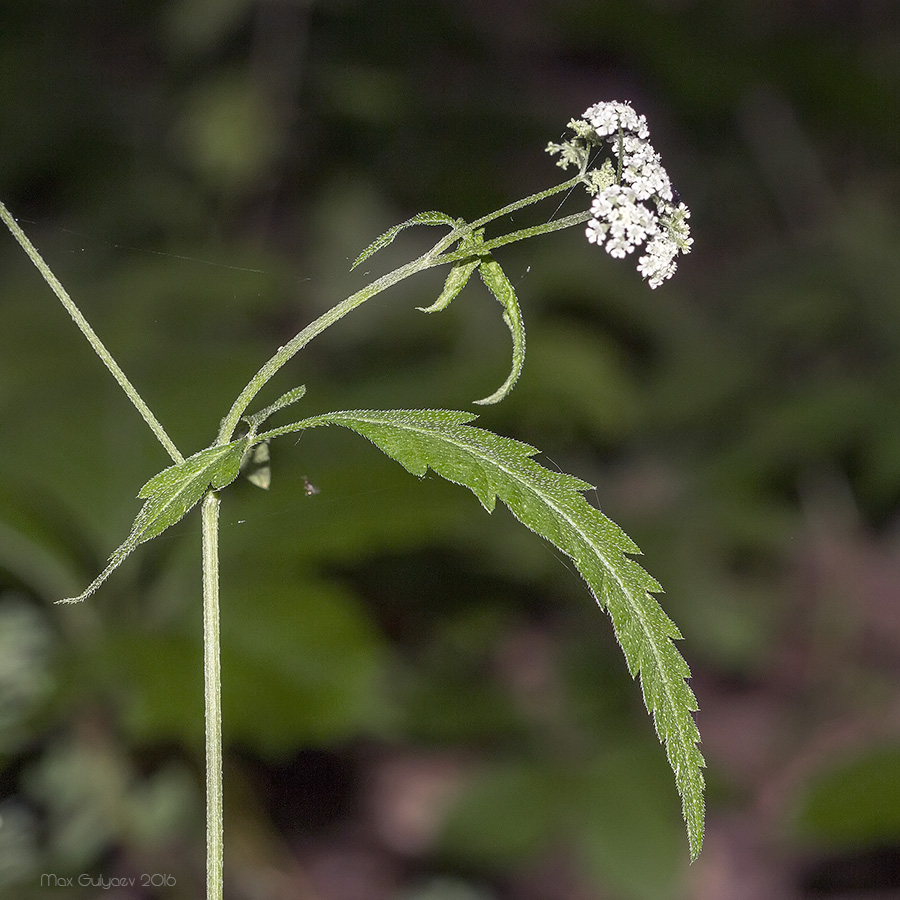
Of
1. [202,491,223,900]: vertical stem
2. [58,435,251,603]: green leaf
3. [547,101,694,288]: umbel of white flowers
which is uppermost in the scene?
[547,101,694,288]: umbel of white flowers

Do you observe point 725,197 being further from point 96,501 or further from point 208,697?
point 208,697

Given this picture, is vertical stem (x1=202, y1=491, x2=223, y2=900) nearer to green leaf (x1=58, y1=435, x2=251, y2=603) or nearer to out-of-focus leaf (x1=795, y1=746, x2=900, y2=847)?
green leaf (x1=58, y1=435, x2=251, y2=603)

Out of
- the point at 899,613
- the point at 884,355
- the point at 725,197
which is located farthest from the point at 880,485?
the point at 725,197

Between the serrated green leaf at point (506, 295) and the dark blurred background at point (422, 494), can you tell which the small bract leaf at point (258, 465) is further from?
the dark blurred background at point (422, 494)

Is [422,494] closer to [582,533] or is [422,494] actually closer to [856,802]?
[856,802]

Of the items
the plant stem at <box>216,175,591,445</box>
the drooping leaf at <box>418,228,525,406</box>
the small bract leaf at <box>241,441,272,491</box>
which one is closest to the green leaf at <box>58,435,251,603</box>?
the plant stem at <box>216,175,591,445</box>

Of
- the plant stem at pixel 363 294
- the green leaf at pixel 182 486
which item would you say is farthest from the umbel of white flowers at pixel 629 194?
the green leaf at pixel 182 486
